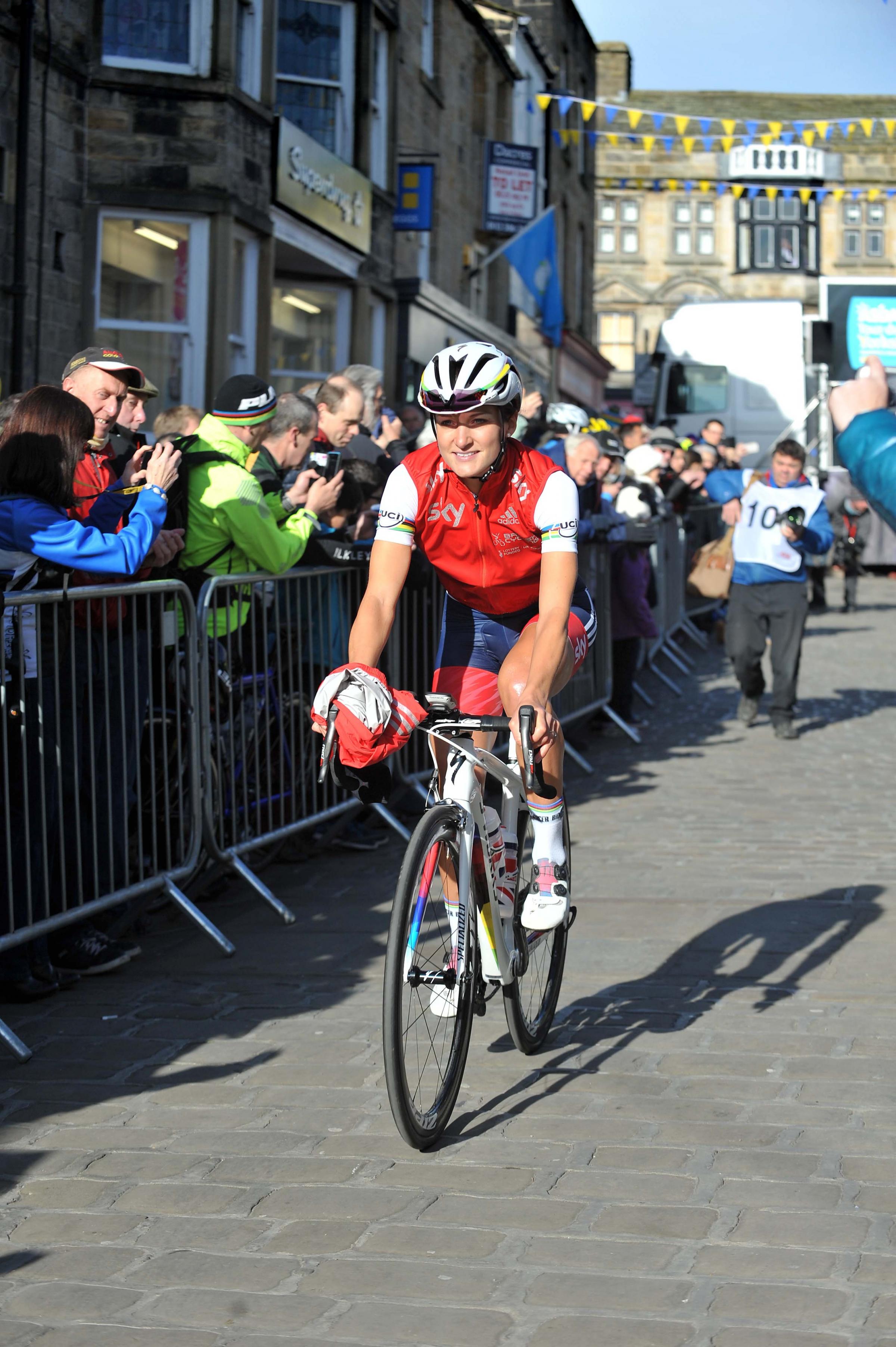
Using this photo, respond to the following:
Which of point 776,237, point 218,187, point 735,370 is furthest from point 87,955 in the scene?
point 776,237

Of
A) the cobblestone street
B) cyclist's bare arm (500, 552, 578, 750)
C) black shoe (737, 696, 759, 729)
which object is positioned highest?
cyclist's bare arm (500, 552, 578, 750)

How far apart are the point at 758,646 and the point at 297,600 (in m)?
6.13

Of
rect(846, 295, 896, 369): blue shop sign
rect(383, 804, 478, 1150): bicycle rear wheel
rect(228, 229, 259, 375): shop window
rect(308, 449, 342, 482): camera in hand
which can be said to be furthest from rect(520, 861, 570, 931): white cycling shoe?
rect(846, 295, 896, 369): blue shop sign

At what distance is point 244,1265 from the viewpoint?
3.71 m

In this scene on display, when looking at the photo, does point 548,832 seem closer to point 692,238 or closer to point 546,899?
point 546,899

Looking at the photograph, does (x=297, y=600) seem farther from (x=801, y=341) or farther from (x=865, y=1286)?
(x=801, y=341)

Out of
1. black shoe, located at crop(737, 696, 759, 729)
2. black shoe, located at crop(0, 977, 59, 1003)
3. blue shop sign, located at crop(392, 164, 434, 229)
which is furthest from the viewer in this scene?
blue shop sign, located at crop(392, 164, 434, 229)

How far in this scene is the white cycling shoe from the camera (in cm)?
498

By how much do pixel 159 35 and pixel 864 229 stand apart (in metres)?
52.7

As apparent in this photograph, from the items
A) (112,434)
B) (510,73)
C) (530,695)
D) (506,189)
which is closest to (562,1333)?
(530,695)

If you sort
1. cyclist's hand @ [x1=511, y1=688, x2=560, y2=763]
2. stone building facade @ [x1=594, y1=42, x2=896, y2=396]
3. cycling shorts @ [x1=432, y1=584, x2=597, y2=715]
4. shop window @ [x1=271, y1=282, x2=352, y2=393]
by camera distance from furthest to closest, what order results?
1. stone building facade @ [x1=594, y1=42, x2=896, y2=396]
2. shop window @ [x1=271, y1=282, x2=352, y2=393]
3. cycling shorts @ [x1=432, y1=584, x2=597, y2=715]
4. cyclist's hand @ [x1=511, y1=688, x2=560, y2=763]

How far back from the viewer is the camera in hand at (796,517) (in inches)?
507

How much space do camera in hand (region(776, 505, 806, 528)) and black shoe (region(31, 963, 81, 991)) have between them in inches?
319

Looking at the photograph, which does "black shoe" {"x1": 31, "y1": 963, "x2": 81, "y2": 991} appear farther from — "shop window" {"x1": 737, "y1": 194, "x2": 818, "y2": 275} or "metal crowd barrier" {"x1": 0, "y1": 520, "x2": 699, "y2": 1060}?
"shop window" {"x1": 737, "y1": 194, "x2": 818, "y2": 275}
